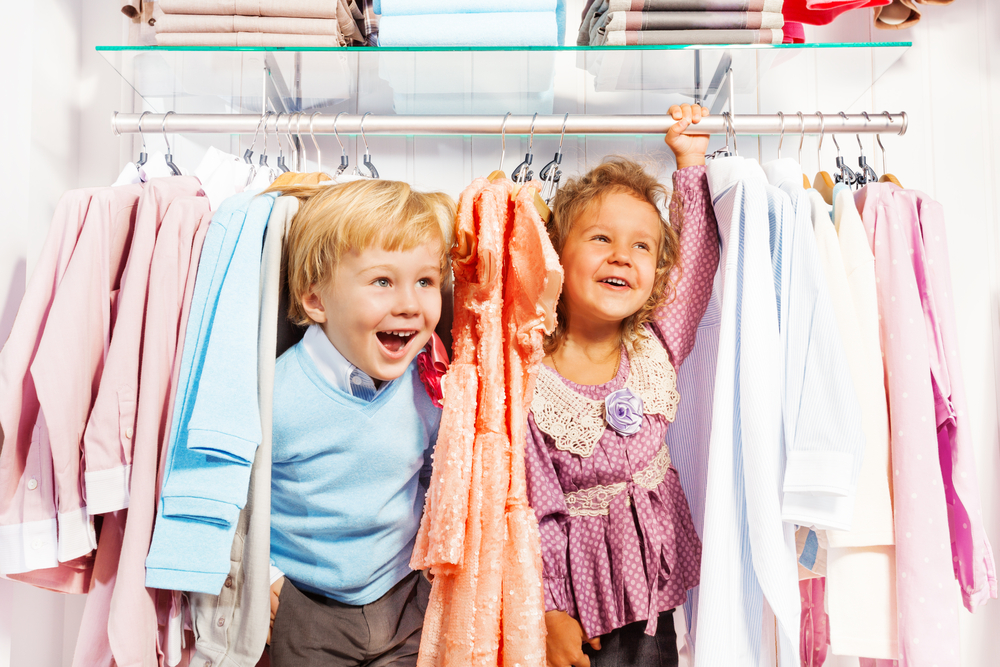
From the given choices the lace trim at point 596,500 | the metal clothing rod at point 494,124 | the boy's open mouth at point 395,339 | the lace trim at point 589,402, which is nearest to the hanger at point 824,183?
the metal clothing rod at point 494,124

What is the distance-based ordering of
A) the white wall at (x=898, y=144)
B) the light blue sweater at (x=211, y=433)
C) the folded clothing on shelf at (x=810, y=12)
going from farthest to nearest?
the white wall at (x=898, y=144)
the folded clothing on shelf at (x=810, y=12)
the light blue sweater at (x=211, y=433)

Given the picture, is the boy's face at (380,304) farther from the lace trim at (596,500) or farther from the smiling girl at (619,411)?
the lace trim at (596,500)

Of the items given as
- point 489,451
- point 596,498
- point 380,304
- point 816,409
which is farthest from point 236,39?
point 816,409

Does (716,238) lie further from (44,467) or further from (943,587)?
(44,467)

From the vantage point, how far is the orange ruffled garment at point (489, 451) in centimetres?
87

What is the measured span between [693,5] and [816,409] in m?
0.70

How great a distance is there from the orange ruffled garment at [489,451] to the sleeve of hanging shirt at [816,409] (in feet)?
1.14

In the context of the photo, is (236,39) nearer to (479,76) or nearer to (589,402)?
(479,76)

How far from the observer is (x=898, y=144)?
1.42m

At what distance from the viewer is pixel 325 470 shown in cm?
97

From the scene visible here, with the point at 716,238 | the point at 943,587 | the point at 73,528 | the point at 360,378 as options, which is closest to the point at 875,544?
the point at 943,587

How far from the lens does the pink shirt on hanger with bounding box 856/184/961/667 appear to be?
864 millimetres

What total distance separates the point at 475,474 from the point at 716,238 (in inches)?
22.5

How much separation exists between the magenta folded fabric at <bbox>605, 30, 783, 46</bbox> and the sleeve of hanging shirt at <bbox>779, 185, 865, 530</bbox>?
0.37m
